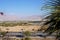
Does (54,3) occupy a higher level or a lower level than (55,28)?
higher

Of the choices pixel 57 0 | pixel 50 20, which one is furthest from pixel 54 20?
pixel 57 0

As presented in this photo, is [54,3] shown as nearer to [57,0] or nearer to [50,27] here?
[57,0]

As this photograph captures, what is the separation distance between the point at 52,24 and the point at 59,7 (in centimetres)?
44

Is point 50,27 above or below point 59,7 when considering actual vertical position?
below

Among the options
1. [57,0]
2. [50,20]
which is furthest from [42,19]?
[57,0]

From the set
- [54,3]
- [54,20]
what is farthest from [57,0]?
[54,20]

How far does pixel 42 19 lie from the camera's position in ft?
17.1

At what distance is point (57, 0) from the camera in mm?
5203

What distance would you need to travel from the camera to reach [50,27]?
5.28m

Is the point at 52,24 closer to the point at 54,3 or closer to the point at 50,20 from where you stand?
the point at 50,20

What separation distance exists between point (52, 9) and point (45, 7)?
0.53ft

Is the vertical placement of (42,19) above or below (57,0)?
below

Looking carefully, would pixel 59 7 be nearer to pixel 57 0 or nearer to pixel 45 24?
pixel 57 0

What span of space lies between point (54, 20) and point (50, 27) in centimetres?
19
